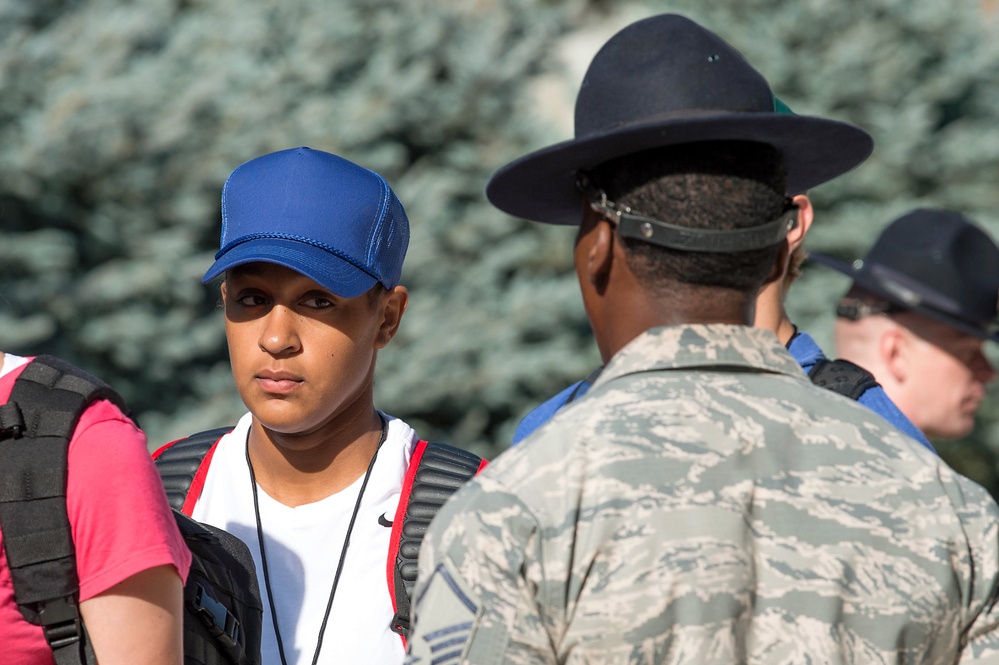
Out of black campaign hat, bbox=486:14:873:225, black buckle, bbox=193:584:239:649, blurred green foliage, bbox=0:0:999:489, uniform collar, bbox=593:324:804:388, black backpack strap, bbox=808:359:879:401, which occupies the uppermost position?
blurred green foliage, bbox=0:0:999:489

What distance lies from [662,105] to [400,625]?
1.30 meters

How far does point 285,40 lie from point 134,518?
17.3ft

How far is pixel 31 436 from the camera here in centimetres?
198

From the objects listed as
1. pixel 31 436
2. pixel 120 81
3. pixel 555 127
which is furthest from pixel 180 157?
pixel 31 436

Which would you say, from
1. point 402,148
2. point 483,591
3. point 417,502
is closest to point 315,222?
point 417,502

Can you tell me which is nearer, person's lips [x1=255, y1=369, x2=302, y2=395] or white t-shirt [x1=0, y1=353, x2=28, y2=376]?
white t-shirt [x1=0, y1=353, x2=28, y2=376]

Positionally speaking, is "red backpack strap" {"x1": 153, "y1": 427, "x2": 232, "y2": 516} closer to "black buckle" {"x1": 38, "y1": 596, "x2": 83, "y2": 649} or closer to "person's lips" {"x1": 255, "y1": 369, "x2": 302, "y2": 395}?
"person's lips" {"x1": 255, "y1": 369, "x2": 302, "y2": 395}

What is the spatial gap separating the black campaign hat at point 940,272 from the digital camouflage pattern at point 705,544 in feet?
7.27

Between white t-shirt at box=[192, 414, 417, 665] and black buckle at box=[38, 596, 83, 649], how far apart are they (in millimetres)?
747

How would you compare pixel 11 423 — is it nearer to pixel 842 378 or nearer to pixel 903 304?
pixel 842 378

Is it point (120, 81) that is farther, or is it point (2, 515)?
point (120, 81)

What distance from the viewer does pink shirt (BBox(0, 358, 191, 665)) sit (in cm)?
195

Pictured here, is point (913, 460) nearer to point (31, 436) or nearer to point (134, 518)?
point (134, 518)

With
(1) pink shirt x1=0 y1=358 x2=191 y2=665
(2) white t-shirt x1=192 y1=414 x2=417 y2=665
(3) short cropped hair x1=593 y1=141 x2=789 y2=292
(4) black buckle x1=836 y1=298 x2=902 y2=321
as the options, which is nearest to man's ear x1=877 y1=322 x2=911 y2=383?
(4) black buckle x1=836 y1=298 x2=902 y2=321
